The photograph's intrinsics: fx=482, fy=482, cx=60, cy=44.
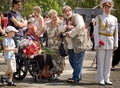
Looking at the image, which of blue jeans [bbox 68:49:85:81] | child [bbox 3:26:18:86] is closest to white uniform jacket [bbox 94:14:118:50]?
blue jeans [bbox 68:49:85:81]

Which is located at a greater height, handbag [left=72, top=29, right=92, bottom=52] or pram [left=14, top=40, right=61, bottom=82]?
handbag [left=72, top=29, right=92, bottom=52]

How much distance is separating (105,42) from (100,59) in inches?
17.0

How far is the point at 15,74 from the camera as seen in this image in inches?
464

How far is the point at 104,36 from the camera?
11.1 meters

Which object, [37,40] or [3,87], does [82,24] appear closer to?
[37,40]

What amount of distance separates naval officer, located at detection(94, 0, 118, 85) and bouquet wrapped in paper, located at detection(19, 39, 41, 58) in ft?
4.63

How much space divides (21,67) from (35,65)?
0.40 metres

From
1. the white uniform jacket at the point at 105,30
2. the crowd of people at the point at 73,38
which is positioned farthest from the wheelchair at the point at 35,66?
the white uniform jacket at the point at 105,30

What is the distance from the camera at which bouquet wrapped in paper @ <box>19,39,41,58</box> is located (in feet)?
36.8

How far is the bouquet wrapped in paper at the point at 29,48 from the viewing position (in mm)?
11203

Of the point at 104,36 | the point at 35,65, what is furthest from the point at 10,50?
the point at 104,36

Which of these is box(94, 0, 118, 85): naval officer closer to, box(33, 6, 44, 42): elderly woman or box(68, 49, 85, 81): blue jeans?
box(68, 49, 85, 81): blue jeans

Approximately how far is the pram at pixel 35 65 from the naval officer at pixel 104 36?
3.97 feet

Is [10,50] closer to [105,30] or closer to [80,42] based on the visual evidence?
[80,42]
